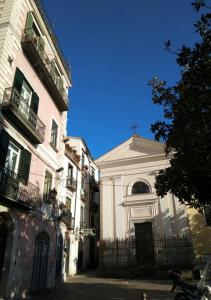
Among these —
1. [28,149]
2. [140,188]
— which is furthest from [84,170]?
[28,149]

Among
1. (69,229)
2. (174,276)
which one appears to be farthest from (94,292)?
(69,229)

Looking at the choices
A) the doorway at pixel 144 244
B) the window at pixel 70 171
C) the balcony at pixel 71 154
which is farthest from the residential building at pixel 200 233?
the balcony at pixel 71 154

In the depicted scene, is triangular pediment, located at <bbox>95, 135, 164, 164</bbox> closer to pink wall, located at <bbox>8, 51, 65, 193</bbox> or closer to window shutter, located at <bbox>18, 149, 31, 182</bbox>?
pink wall, located at <bbox>8, 51, 65, 193</bbox>

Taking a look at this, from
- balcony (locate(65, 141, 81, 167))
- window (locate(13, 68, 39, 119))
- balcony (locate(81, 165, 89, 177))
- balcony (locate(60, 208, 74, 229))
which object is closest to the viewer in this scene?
window (locate(13, 68, 39, 119))

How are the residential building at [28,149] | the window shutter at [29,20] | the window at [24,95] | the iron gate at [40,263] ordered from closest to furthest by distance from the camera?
the residential building at [28,149], the window at [24,95], the iron gate at [40,263], the window shutter at [29,20]

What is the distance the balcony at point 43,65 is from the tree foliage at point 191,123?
261 inches

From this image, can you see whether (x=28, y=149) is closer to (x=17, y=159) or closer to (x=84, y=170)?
(x=17, y=159)

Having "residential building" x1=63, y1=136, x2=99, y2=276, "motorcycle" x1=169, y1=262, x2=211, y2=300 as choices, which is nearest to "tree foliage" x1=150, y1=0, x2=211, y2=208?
"motorcycle" x1=169, y1=262, x2=211, y2=300

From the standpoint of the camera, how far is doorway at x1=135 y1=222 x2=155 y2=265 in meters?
25.2

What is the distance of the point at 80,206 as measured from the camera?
28.2 m

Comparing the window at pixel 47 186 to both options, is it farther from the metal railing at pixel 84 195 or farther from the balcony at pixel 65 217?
the metal railing at pixel 84 195

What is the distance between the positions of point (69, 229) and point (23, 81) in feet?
45.2

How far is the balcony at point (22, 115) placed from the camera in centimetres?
1165

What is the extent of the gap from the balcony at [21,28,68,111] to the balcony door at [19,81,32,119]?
→ 1612 mm
